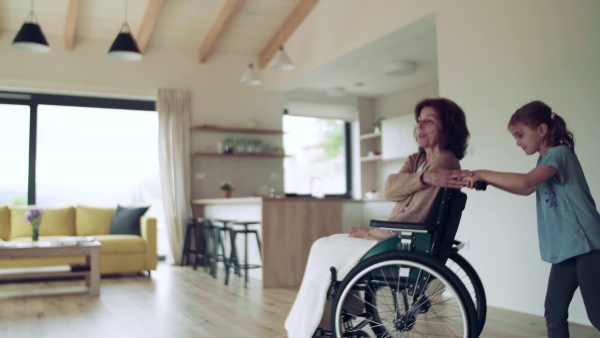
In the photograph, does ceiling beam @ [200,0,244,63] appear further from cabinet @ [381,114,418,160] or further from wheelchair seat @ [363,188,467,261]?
wheelchair seat @ [363,188,467,261]

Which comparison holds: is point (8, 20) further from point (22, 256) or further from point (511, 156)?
point (511, 156)

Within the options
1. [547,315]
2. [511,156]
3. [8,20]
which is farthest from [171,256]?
[547,315]

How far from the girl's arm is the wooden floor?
1.31m

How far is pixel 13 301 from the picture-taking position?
4.41 m

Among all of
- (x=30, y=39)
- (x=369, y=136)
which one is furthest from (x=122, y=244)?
(x=369, y=136)

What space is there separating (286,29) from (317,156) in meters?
2.32

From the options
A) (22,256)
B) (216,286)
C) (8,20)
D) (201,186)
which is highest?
(8,20)

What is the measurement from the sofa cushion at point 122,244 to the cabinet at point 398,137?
387 centimetres

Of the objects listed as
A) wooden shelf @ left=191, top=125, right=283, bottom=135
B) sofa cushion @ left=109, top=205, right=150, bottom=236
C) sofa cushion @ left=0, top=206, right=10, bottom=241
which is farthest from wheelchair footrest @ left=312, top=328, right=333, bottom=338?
wooden shelf @ left=191, top=125, right=283, bottom=135

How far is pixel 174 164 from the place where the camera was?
7.32 m

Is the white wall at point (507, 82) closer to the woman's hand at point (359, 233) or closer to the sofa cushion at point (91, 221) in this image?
the woman's hand at point (359, 233)

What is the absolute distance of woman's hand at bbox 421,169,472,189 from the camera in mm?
2029

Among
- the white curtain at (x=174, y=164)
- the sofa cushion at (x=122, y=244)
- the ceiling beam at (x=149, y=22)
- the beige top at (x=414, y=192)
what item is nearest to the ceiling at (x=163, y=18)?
the ceiling beam at (x=149, y=22)

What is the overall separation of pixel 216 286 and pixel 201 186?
272cm
